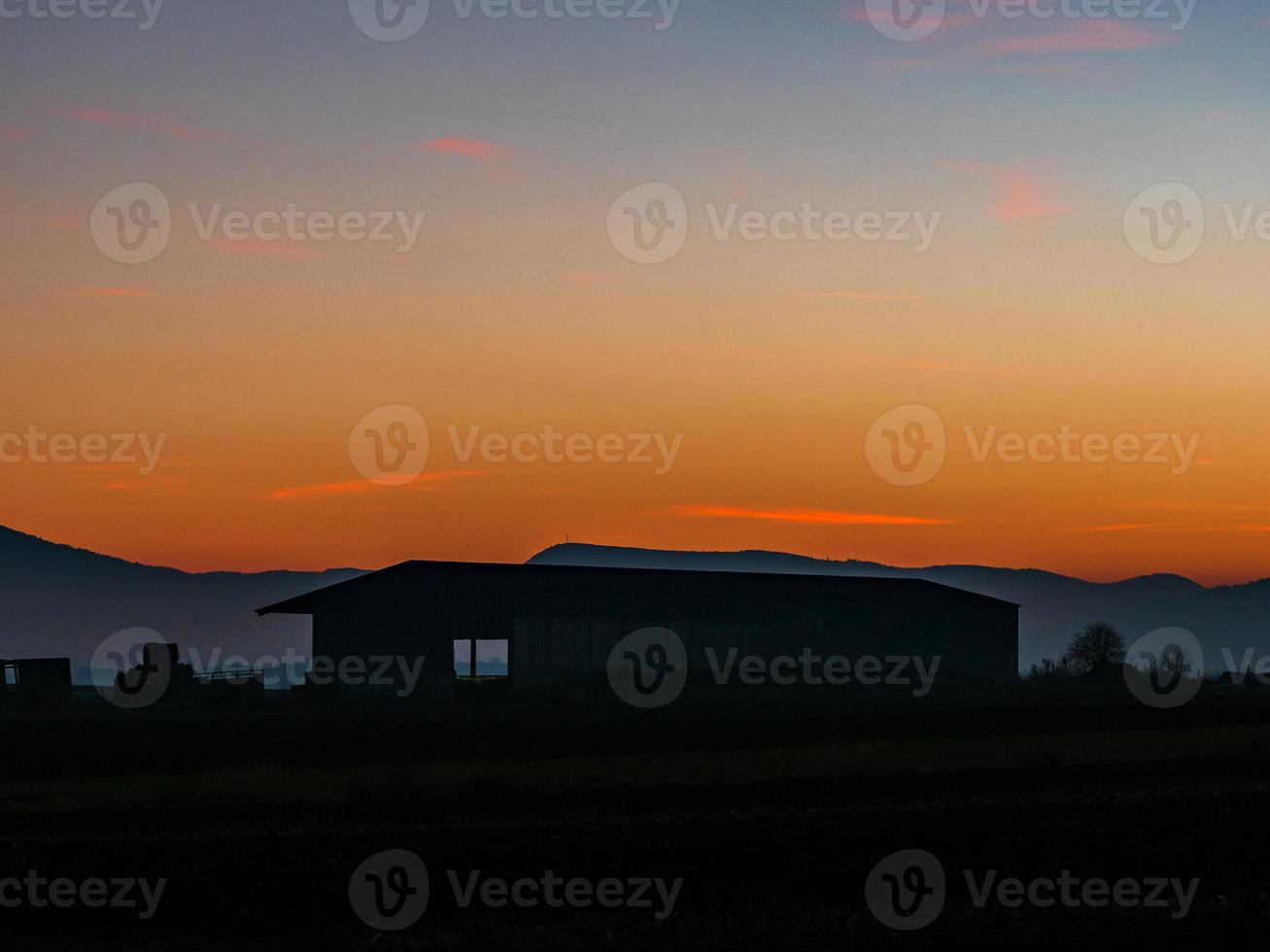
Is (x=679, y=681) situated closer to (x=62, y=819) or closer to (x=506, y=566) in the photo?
(x=506, y=566)

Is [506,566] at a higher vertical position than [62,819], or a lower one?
higher

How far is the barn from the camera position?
224 ft

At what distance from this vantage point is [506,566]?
259ft

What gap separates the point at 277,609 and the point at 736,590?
20.1 metres

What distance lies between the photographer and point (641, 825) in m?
26.8

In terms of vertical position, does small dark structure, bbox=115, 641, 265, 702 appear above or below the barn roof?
below

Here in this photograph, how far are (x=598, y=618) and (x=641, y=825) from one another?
43203mm

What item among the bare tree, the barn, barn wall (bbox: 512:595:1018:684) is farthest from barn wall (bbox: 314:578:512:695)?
the bare tree

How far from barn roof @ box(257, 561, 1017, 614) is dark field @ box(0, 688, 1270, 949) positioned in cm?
2030

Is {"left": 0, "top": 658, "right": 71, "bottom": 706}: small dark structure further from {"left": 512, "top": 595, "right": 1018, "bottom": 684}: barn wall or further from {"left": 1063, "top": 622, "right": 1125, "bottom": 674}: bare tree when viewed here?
{"left": 1063, "top": 622, "right": 1125, "bottom": 674}: bare tree

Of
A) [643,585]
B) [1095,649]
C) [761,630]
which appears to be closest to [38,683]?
[643,585]

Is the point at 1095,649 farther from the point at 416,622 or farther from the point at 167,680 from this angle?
the point at 167,680

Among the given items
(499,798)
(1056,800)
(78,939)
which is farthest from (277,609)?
(78,939)

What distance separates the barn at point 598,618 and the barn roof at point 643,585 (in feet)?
0.29
